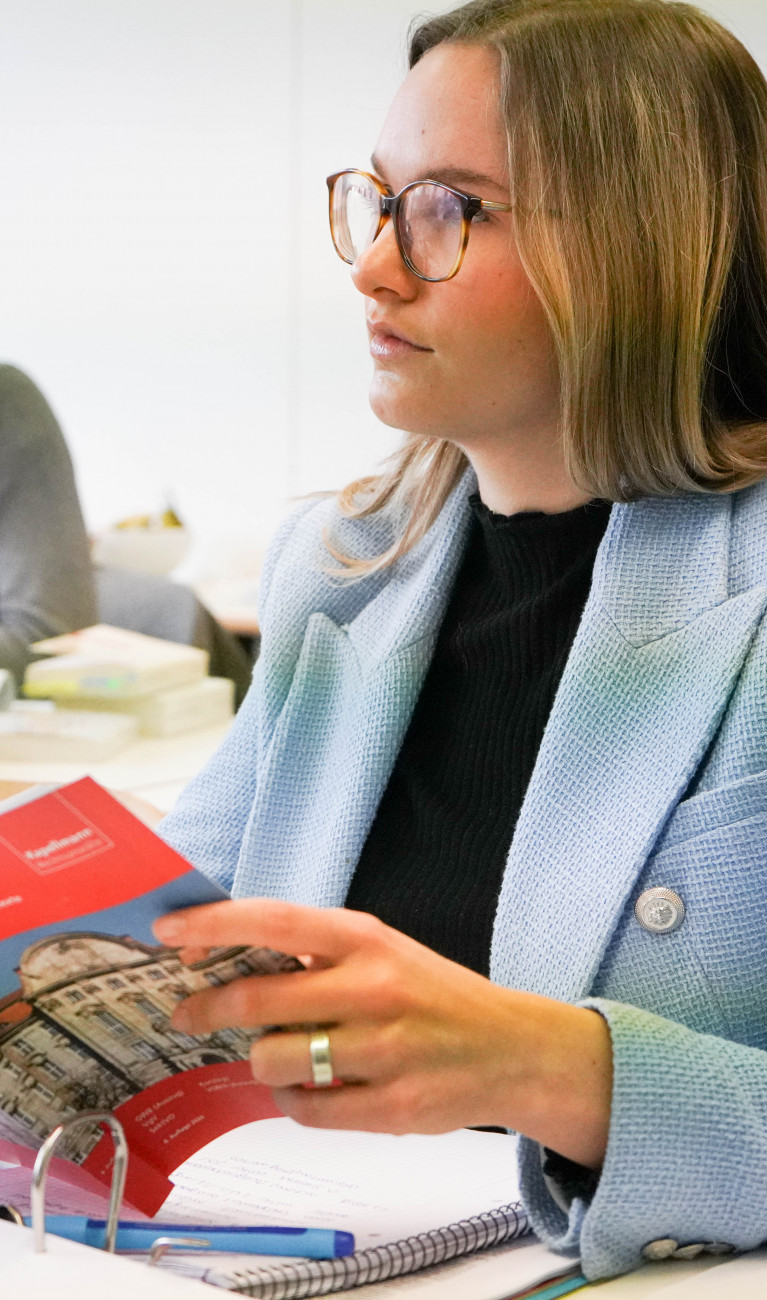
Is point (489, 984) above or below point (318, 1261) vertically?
above

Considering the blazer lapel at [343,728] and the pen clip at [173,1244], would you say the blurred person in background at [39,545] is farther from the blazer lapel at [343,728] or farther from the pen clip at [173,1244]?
the pen clip at [173,1244]

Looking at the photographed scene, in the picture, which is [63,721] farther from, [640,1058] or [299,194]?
[640,1058]

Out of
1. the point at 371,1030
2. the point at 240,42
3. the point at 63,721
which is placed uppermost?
the point at 240,42

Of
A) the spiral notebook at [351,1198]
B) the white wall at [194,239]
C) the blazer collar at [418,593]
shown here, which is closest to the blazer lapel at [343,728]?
the blazer collar at [418,593]

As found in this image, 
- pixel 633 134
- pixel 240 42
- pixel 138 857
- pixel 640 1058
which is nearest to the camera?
pixel 138 857

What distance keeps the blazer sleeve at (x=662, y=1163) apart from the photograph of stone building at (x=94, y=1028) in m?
0.20

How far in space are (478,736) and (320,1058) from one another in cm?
46

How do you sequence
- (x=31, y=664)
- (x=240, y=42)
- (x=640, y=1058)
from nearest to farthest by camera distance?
1. (x=640, y=1058)
2. (x=31, y=664)
3. (x=240, y=42)

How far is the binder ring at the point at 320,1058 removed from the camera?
2.24ft

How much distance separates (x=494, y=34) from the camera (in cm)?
112

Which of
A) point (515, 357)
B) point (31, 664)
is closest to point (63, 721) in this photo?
point (31, 664)

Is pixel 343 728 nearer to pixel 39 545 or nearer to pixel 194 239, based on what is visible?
pixel 39 545

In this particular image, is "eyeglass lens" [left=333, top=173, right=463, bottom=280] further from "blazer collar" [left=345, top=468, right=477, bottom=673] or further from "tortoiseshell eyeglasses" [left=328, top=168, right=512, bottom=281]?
"blazer collar" [left=345, top=468, right=477, bottom=673]

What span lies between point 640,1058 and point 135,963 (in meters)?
0.28
